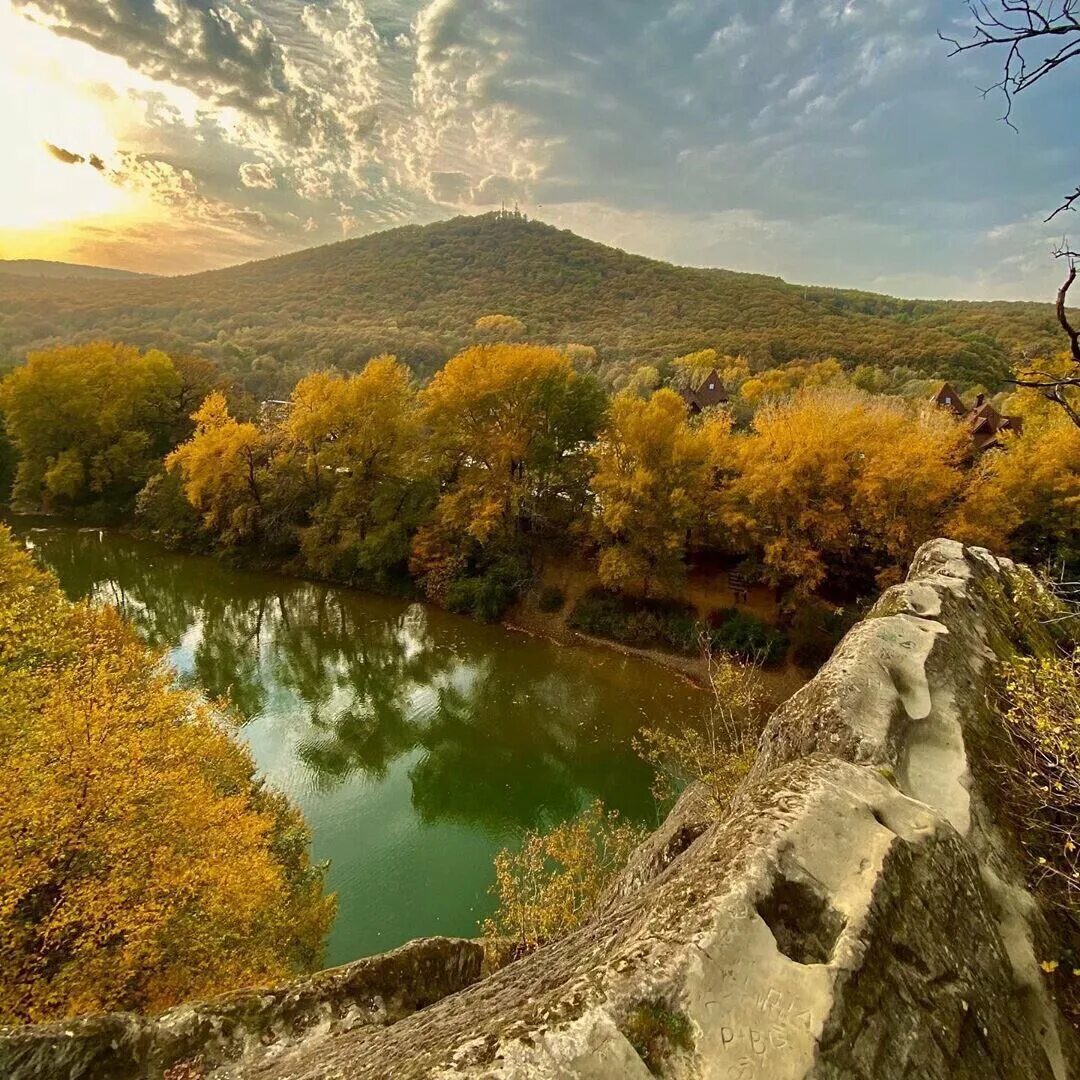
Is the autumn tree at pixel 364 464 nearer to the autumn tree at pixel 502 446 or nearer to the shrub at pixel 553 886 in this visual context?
the autumn tree at pixel 502 446

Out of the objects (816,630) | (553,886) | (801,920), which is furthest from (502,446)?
(801,920)

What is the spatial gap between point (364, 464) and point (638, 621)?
16472 mm

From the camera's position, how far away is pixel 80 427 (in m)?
37.5

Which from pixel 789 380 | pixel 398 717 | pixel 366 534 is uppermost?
pixel 789 380

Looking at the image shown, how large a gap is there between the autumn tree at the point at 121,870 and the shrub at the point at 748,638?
55.8 feet

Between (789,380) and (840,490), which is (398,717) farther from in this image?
(789,380)

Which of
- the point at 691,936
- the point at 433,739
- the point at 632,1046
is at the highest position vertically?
the point at 691,936

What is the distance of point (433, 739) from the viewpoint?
19516 mm

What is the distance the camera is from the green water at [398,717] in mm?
13898

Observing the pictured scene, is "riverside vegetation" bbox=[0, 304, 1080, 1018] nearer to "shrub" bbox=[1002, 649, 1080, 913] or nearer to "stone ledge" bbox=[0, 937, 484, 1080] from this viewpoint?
"shrub" bbox=[1002, 649, 1080, 913]

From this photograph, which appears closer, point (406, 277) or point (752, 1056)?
point (752, 1056)

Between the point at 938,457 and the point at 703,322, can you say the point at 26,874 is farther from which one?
the point at 703,322

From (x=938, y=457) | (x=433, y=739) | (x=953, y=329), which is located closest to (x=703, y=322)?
(x=953, y=329)

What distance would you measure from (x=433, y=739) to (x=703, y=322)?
95.7m
